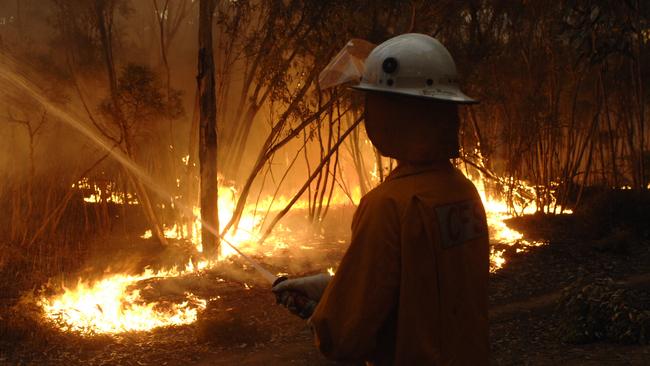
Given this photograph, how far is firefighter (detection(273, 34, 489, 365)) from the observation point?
5.21ft

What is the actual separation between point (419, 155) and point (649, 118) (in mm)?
17867

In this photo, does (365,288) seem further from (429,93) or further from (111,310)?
(111,310)

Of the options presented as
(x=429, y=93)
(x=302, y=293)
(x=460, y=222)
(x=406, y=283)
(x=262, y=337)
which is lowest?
(x=262, y=337)

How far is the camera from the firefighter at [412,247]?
62.5 inches

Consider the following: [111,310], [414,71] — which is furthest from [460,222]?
[111,310]

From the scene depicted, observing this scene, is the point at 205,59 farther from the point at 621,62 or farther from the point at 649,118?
the point at 649,118

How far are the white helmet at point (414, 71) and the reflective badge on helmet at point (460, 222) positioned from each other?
1.02ft

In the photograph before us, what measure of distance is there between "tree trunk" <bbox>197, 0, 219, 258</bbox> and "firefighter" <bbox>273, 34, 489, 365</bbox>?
22.7ft

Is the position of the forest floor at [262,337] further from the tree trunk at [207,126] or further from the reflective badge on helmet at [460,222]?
the reflective badge on helmet at [460,222]

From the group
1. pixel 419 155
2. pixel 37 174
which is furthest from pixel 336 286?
pixel 37 174

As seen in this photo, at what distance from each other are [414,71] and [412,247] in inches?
20.8

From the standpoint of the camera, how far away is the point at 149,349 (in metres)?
5.41

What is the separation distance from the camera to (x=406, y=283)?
1.58 metres

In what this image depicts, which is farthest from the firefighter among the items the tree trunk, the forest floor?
the tree trunk
